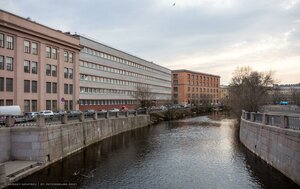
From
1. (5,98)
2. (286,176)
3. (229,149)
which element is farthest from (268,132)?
(5,98)

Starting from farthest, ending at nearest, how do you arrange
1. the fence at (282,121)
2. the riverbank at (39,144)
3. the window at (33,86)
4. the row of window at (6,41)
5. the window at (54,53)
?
1. the window at (54,53)
2. the window at (33,86)
3. the row of window at (6,41)
4. the riverbank at (39,144)
5. the fence at (282,121)

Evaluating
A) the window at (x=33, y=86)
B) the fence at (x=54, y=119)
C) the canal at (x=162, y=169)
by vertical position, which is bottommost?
the canal at (x=162, y=169)

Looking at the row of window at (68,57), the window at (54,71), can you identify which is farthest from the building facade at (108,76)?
the window at (54,71)

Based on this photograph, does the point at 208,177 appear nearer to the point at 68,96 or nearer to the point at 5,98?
the point at 5,98

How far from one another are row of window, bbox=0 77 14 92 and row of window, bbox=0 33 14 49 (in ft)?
15.0

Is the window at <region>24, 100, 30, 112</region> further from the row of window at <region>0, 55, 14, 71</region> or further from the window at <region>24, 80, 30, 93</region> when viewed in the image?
the row of window at <region>0, 55, 14, 71</region>

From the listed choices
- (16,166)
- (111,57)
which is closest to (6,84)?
(16,166)

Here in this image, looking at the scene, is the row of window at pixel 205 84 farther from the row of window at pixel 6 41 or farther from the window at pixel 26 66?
the row of window at pixel 6 41

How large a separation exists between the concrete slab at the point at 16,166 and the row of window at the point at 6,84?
2208 centimetres

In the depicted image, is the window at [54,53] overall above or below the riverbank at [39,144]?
above

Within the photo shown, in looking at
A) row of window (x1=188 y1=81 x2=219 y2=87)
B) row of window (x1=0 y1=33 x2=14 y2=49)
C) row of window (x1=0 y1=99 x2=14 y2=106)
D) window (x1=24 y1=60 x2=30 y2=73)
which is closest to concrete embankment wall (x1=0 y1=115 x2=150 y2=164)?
row of window (x1=0 y1=99 x2=14 y2=106)

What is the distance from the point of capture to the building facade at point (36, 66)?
41656 millimetres

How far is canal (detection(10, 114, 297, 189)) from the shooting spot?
19.0m

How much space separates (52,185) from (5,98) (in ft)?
88.9
